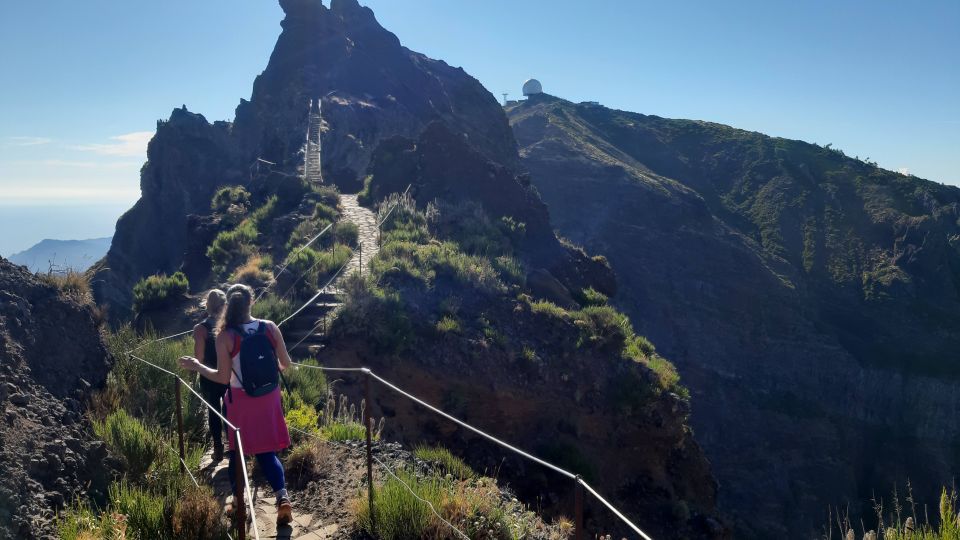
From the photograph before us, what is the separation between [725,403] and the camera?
31.2m

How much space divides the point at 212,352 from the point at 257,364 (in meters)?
1.49

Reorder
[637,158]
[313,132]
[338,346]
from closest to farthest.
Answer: [338,346] → [313,132] → [637,158]

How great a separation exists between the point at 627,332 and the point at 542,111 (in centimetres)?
5191

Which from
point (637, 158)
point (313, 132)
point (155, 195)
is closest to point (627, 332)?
point (313, 132)

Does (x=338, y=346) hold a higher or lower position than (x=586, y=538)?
higher

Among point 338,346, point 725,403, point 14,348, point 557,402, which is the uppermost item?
point 14,348

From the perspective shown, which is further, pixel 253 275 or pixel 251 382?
pixel 253 275

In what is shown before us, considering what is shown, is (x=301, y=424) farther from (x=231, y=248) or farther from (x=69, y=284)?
(x=231, y=248)

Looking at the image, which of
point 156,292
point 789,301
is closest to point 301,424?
point 156,292

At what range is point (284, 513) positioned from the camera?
185 inches

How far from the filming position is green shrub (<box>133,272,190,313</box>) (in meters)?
13.1

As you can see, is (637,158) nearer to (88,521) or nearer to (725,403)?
(725,403)

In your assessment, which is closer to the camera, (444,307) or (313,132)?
(444,307)

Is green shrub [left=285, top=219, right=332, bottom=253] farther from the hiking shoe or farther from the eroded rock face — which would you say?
the hiking shoe
